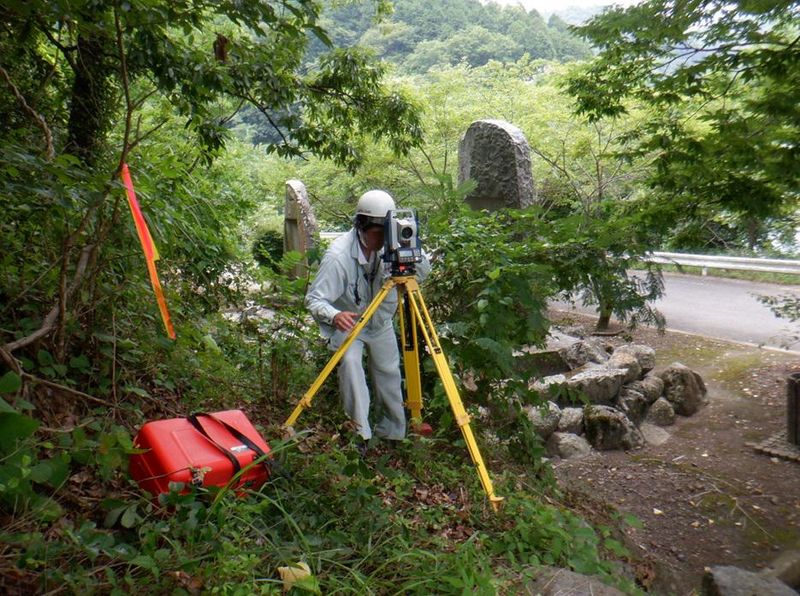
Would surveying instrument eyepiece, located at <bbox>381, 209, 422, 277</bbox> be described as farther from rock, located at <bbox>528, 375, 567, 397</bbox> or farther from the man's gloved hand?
rock, located at <bbox>528, 375, 567, 397</bbox>

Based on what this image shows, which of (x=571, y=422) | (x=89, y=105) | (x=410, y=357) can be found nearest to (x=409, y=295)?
(x=410, y=357)

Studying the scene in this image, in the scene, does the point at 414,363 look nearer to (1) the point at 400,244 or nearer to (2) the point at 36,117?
(1) the point at 400,244

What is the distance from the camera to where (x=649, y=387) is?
7879mm

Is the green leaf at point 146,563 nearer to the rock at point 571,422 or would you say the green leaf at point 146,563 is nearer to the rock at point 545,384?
the rock at point 545,384

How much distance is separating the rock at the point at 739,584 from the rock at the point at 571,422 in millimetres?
2820

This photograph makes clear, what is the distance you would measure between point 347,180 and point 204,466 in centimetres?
1156

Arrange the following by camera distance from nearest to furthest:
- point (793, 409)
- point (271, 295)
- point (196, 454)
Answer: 1. point (196, 454)
2. point (271, 295)
3. point (793, 409)

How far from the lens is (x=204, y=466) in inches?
103

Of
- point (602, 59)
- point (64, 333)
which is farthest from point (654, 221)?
point (64, 333)

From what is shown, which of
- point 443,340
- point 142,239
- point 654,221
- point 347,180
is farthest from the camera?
point 347,180

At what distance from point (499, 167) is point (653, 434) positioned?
142 inches

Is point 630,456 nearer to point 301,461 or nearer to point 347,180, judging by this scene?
point 301,461

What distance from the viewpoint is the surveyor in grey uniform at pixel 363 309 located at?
12.2ft

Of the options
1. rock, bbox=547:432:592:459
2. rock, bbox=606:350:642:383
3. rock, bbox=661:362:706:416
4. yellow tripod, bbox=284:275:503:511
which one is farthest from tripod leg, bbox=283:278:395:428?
rock, bbox=661:362:706:416
